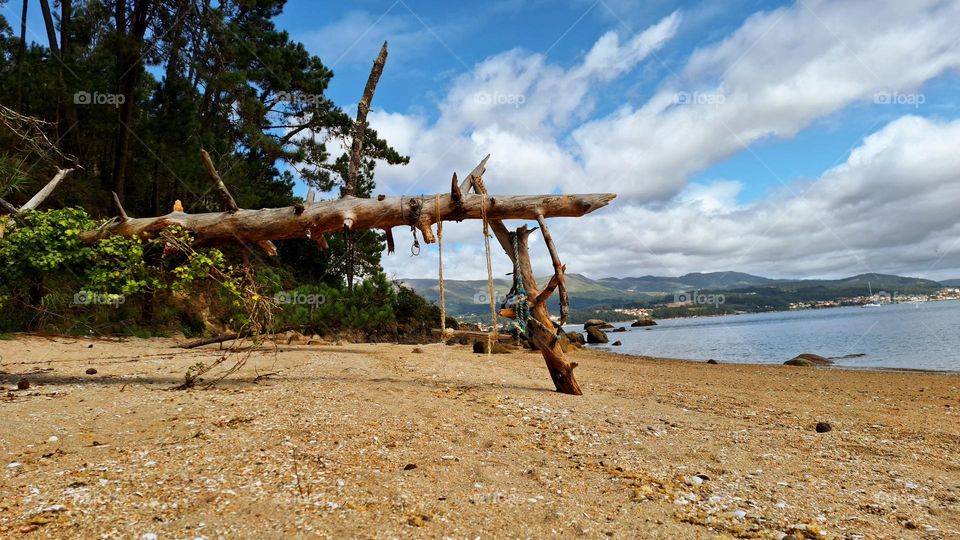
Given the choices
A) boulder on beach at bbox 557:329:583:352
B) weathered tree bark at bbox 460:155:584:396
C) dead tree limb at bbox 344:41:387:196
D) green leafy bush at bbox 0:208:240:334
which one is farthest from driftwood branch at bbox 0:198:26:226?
dead tree limb at bbox 344:41:387:196

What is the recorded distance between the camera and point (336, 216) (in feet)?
26.3

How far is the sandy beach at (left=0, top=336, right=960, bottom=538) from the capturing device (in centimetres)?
310

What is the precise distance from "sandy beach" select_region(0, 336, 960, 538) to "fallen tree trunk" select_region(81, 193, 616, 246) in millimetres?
2448

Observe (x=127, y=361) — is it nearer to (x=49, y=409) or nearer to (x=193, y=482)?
(x=49, y=409)

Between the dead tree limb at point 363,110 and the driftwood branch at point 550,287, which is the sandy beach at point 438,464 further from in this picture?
the dead tree limb at point 363,110

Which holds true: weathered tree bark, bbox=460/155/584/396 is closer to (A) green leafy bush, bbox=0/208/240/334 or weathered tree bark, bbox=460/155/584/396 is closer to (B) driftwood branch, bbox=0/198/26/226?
(A) green leafy bush, bbox=0/208/240/334

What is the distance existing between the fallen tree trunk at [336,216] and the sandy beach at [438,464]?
245 cm

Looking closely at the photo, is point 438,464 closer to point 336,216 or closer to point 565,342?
point 336,216

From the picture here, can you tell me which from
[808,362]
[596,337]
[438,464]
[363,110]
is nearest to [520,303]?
[438,464]

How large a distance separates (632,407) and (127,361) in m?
9.66

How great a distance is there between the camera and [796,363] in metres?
→ 20.8

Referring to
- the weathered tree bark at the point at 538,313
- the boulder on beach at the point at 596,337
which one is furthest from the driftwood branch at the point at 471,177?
the boulder on beach at the point at 596,337

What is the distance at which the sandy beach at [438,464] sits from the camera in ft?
10.2

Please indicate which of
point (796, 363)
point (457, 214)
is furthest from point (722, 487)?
point (796, 363)
